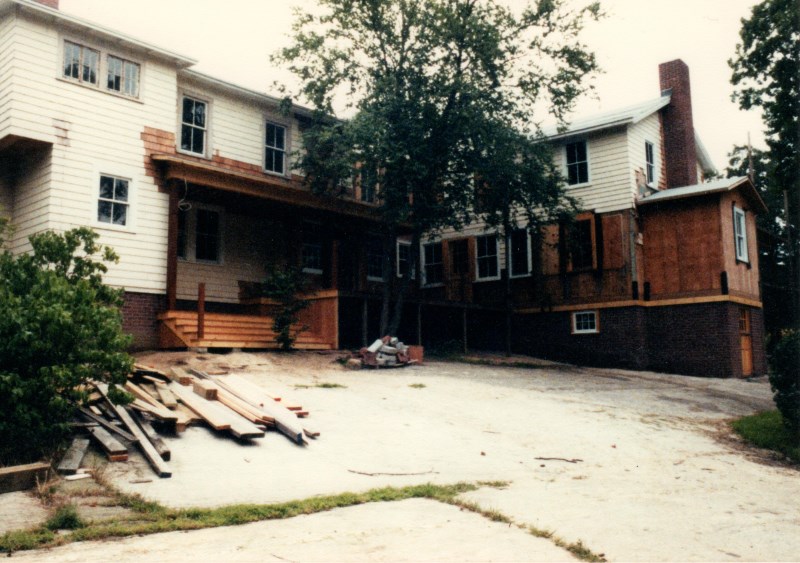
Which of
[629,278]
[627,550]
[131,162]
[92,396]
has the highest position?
[131,162]

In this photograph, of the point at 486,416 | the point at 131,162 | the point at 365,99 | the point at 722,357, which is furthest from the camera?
the point at 722,357

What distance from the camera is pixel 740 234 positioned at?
76.8 feet

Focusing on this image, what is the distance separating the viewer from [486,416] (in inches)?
466

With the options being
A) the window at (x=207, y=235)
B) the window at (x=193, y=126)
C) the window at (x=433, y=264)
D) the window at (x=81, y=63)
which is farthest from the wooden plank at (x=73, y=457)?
the window at (x=433, y=264)

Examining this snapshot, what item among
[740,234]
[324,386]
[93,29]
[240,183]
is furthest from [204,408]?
[740,234]

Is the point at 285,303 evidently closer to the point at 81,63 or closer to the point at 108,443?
the point at 81,63

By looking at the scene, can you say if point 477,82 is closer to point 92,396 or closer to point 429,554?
point 92,396

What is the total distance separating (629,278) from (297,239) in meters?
11.1

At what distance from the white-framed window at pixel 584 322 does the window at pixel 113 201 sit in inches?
596

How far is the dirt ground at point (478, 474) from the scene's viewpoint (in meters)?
5.31

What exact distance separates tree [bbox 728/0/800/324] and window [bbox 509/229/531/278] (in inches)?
331

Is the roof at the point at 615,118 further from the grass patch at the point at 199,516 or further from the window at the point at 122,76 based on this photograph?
the grass patch at the point at 199,516

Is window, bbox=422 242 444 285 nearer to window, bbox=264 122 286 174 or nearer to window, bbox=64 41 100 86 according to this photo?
window, bbox=264 122 286 174

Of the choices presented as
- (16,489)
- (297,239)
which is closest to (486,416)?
(16,489)
